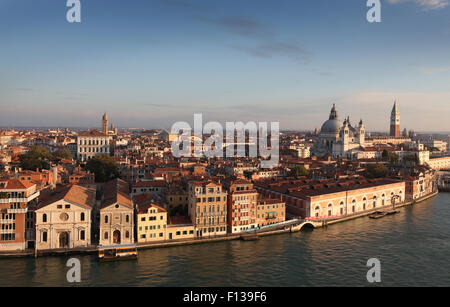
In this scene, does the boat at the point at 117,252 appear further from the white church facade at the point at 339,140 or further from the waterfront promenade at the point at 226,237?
the white church facade at the point at 339,140

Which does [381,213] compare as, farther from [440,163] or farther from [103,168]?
[440,163]

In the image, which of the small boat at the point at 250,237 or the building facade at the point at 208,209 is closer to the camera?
the building facade at the point at 208,209

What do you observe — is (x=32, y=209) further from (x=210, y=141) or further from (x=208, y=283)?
(x=210, y=141)

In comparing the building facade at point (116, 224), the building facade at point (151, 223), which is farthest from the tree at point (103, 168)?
the building facade at point (116, 224)

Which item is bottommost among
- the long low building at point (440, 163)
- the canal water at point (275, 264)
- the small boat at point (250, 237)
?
the canal water at point (275, 264)

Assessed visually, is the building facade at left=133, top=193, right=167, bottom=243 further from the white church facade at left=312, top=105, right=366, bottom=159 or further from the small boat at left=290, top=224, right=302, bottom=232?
the white church facade at left=312, top=105, right=366, bottom=159

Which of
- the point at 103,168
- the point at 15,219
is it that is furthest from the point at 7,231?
the point at 103,168
